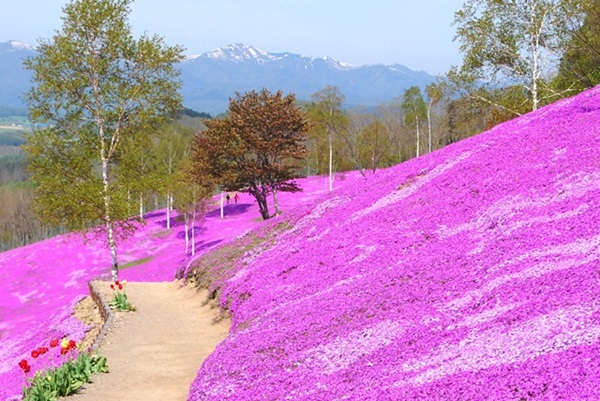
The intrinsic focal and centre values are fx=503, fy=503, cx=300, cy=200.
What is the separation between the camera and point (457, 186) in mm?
22172

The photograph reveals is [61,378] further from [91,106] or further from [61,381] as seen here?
[91,106]

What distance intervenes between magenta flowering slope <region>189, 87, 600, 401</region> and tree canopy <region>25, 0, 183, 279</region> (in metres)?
14.8

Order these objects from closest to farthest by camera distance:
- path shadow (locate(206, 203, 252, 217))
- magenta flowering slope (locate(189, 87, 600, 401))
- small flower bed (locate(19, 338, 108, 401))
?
magenta flowering slope (locate(189, 87, 600, 401)) → small flower bed (locate(19, 338, 108, 401)) → path shadow (locate(206, 203, 252, 217))

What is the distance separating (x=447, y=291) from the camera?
13492 mm

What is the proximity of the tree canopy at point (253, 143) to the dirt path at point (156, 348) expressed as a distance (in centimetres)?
2825

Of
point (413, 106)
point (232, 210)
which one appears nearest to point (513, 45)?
point (232, 210)

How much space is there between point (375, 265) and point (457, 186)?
21.7 feet

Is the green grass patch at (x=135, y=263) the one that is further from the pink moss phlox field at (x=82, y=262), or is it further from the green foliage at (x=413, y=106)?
the green foliage at (x=413, y=106)

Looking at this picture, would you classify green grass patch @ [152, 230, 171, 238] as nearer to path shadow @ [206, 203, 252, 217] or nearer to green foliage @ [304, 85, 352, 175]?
path shadow @ [206, 203, 252, 217]

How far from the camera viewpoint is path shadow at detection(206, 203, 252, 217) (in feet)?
278

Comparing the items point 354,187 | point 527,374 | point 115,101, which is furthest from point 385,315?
point 115,101

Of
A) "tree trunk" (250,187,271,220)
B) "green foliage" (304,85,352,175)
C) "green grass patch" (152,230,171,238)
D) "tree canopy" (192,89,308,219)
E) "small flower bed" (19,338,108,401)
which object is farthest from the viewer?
"green foliage" (304,85,352,175)

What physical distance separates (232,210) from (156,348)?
2666 inches

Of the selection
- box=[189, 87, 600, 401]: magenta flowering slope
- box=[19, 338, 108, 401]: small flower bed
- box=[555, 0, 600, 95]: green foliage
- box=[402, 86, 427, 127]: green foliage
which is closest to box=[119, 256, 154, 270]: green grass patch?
box=[189, 87, 600, 401]: magenta flowering slope
